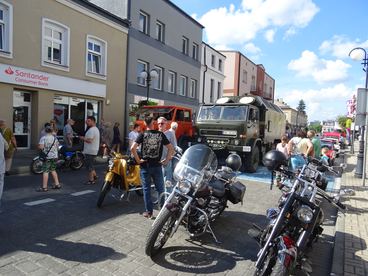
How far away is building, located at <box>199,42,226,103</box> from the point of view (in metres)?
28.9

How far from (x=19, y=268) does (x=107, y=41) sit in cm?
1525

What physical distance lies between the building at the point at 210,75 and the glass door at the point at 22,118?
685 inches

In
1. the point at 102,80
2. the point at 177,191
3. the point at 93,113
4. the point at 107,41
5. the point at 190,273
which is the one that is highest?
the point at 107,41

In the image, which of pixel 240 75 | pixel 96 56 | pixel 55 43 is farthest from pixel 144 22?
pixel 240 75

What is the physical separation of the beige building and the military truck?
6450mm

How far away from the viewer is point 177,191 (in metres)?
4.21

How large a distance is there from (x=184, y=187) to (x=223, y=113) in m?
8.55

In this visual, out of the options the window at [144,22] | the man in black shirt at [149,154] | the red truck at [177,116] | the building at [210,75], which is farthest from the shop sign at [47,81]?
the building at [210,75]

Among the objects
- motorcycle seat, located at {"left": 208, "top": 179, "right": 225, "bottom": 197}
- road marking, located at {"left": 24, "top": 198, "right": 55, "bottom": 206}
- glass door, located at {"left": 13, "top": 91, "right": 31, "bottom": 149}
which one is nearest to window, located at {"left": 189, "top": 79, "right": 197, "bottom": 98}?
glass door, located at {"left": 13, "top": 91, "right": 31, "bottom": 149}

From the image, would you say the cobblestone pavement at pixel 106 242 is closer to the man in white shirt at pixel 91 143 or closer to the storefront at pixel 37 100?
the man in white shirt at pixel 91 143

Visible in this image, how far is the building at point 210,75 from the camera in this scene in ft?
94.9

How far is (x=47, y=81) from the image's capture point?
44.9ft

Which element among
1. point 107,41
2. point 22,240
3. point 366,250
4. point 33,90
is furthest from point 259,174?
point 107,41

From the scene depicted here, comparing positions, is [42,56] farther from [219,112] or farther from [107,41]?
[219,112]
